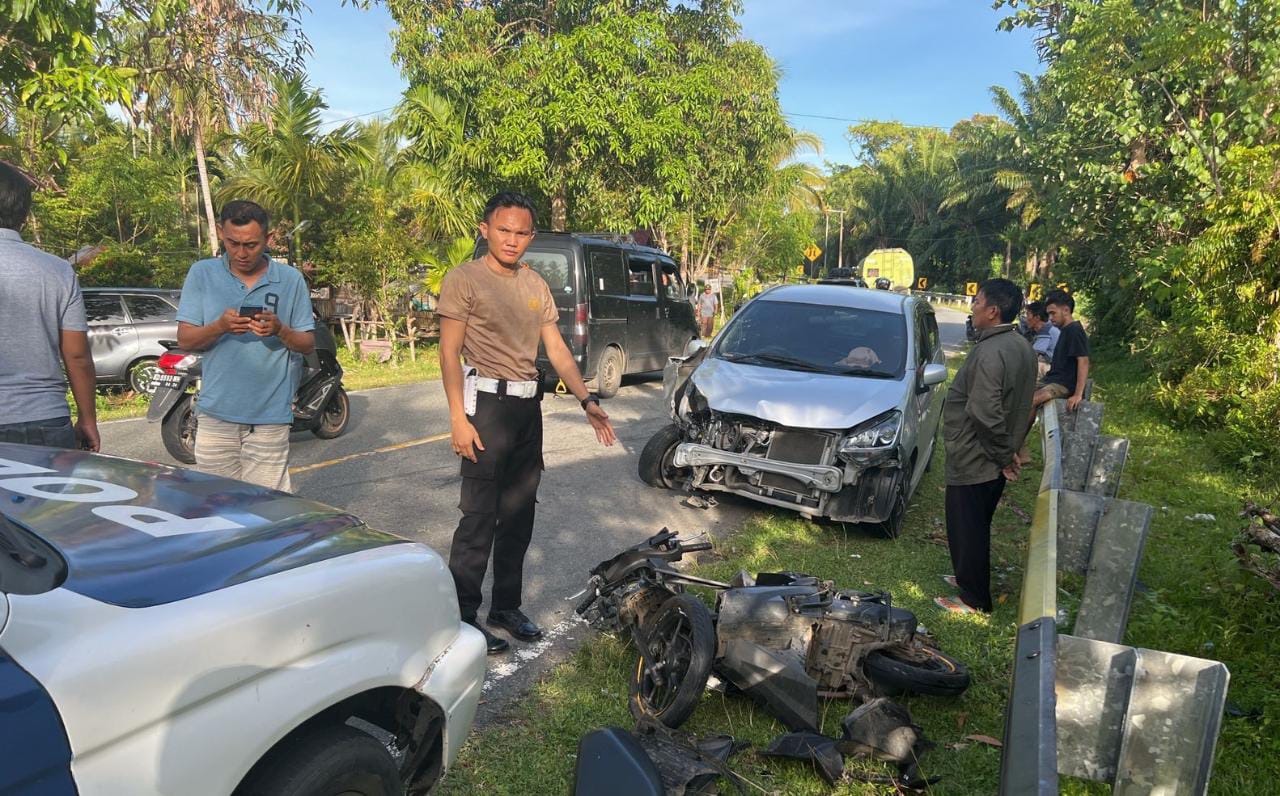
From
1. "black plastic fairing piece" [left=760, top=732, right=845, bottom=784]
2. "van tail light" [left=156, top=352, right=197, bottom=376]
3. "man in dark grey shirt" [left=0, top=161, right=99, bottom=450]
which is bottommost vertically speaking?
"black plastic fairing piece" [left=760, top=732, right=845, bottom=784]

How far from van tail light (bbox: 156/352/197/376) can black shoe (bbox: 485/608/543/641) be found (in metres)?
4.47

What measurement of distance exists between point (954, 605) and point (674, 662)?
2.26 m

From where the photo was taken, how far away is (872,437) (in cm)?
584

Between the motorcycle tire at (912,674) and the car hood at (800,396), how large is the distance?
2.33 metres

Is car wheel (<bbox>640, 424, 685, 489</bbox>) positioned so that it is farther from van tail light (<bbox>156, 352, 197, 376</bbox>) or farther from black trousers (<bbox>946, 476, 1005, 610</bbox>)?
van tail light (<bbox>156, 352, 197, 376</bbox>)

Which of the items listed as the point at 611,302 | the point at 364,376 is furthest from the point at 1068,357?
the point at 364,376

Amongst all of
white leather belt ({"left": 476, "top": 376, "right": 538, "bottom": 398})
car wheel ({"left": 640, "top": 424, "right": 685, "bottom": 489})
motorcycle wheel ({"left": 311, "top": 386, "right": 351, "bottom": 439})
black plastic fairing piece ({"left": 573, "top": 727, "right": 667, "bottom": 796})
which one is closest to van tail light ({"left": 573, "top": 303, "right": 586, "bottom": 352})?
motorcycle wheel ({"left": 311, "top": 386, "right": 351, "bottom": 439})

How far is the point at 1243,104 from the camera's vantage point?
31.9 ft

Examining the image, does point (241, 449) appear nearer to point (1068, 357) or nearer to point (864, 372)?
point (864, 372)

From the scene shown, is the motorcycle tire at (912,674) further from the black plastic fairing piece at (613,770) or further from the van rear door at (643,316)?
the van rear door at (643,316)

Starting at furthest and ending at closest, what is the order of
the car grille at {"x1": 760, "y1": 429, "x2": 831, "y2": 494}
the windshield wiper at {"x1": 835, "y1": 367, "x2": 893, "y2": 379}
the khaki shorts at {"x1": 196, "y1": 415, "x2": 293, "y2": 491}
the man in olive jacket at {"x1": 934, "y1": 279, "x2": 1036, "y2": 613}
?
1. the windshield wiper at {"x1": 835, "y1": 367, "x2": 893, "y2": 379}
2. the car grille at {"x1": 760, "y1": 429, "x2": 831, "y2": 494}
3. the man in olive jacket at {"x1": 934, "y1": 279, "x2": 1036, "y2": 613}
4. the khaki shorts at {"x1": 196, "y1": 415, "x2": 293, "y2": 491}

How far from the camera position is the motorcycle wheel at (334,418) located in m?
8.67

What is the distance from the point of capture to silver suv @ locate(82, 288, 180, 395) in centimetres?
1046

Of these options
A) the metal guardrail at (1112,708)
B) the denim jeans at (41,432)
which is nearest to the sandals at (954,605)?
the metal guardrail at (1112,708)
